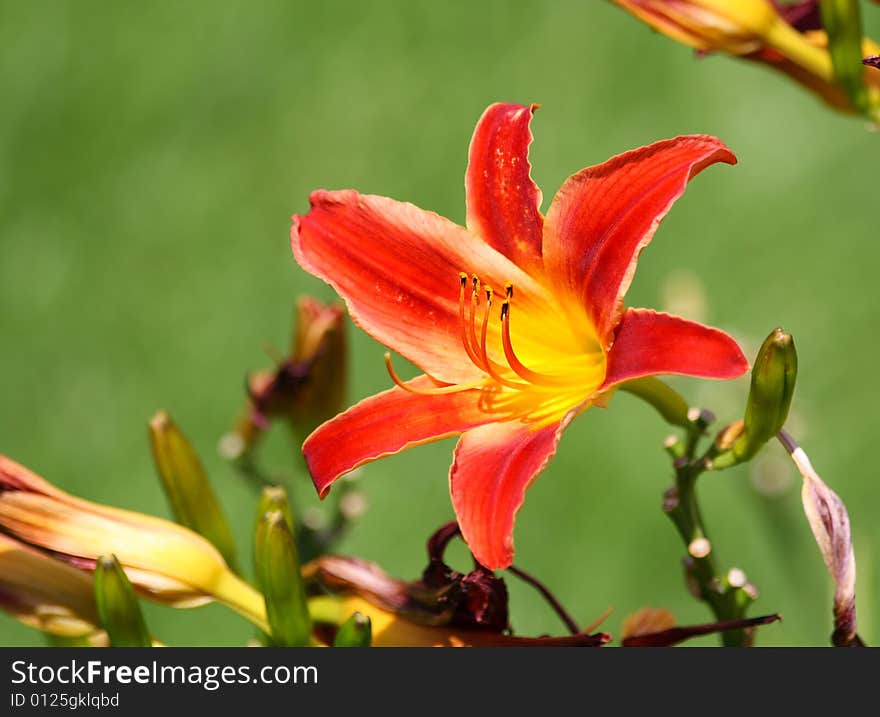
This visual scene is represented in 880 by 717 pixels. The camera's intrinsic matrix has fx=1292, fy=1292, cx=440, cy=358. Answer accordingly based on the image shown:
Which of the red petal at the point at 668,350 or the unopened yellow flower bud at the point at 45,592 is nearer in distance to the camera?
the red petal at the point at 668,350

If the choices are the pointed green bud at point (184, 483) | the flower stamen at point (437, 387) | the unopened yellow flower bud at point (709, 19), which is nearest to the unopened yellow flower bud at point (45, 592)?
the pointed green bud at point (184, 483)

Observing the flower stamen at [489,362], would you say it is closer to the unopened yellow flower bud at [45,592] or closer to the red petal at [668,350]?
the red petal at [668,350]

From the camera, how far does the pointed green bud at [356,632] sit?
73 cm

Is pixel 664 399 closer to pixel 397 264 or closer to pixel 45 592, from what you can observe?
pixel 397 264

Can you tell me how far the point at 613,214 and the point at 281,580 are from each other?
289mm

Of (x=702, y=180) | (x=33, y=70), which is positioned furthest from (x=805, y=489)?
(x=33, y=70)

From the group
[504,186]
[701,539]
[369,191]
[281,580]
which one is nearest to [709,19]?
[504,186]

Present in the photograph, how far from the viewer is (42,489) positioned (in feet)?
2.53

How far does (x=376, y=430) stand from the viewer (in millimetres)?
722

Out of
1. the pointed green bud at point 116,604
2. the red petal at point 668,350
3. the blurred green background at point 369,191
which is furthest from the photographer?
the blurred green background at point 369,191

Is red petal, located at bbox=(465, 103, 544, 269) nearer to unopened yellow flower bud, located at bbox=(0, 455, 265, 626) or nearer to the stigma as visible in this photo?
the stigma

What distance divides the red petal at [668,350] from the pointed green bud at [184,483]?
33 cm

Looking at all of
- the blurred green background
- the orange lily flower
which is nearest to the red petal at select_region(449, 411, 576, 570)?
the orange lily flower

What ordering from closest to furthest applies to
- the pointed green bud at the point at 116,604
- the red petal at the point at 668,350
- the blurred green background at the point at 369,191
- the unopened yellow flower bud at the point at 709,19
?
1. the red petal at the point at 668,350
2. the pointed green bud at the point at 116,604
3. the unopened yellow flower bud at the point at 709,19
4. the blurred green background at the point at 369,191
